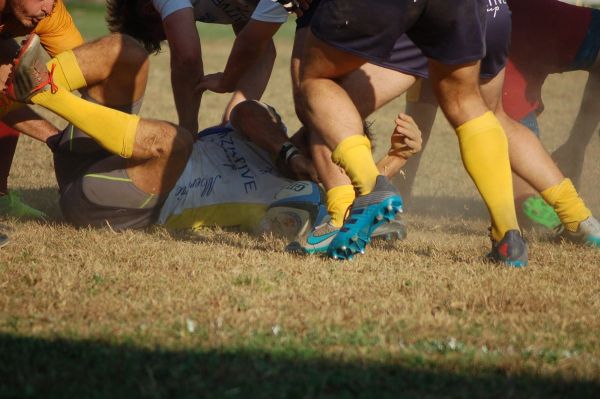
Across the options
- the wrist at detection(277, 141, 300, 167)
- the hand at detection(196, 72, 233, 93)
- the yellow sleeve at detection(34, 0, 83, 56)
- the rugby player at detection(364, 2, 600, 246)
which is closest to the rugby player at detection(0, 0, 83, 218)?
the yellow sleeve at detection(34, 0, 83, 56)

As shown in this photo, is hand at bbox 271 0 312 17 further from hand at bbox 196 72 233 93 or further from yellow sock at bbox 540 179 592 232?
yellow sock at bbox 540 179 592 232

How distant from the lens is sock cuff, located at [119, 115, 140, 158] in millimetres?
4477

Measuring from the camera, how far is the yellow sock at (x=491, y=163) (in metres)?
4.03

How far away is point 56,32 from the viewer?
540 centimetres

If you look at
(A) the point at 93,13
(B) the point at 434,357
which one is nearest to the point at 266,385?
(B) the point at 434,357

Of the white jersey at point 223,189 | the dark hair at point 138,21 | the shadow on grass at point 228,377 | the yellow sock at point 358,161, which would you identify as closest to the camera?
the shadow on grass at point 228,377

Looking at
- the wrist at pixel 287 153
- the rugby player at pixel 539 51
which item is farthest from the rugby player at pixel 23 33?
the rugby player at pixel 539 51

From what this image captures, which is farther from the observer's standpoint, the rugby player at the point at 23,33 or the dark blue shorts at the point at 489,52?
the rugby player at the point at 23,33

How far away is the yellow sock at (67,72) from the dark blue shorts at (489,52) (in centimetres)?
147

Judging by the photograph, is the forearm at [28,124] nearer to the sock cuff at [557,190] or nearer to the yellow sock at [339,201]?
the yellow sock at [339,201]

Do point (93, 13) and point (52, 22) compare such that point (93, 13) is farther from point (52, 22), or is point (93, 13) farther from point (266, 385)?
point (266, 385)

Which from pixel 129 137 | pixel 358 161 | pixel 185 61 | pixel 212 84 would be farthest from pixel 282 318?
pixel 185 61

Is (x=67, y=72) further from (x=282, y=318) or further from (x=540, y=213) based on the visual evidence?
(x=540, y=213)

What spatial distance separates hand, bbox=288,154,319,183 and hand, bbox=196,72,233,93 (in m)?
0.64
